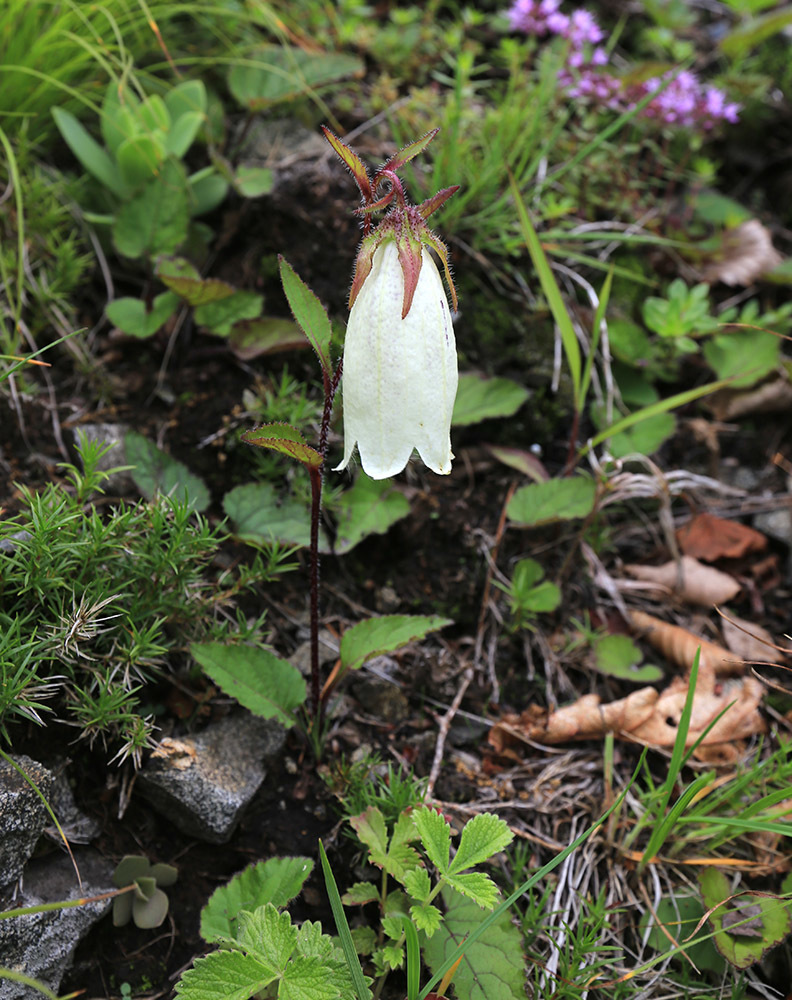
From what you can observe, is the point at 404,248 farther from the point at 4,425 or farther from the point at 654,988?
the point at 654,988

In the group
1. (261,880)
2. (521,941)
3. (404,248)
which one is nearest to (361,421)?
(404,248)

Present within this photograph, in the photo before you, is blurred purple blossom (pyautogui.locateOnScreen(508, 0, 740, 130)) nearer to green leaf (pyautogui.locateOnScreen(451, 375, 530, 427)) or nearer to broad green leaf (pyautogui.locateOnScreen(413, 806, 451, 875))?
green leaf (pyautogui.locateOnScreen(451, 375, 530, 427))

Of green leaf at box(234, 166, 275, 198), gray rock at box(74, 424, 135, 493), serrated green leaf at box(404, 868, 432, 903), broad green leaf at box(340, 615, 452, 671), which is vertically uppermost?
green leaf at box(234, 166, 275, 198)

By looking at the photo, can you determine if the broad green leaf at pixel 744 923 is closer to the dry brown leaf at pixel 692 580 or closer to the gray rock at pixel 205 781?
the dry brown leaf at pixel 692 580

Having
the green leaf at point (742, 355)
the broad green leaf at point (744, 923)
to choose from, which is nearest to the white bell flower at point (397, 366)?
the broad green leaf at point (744, 923)

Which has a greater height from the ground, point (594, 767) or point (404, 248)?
point (404, 248)

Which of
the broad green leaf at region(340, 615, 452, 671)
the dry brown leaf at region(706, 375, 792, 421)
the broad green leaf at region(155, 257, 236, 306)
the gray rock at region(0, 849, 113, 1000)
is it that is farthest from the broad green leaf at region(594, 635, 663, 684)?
the broad green leaf at region(155, 257, 236, 306)

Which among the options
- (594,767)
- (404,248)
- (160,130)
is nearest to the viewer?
(404,248)
